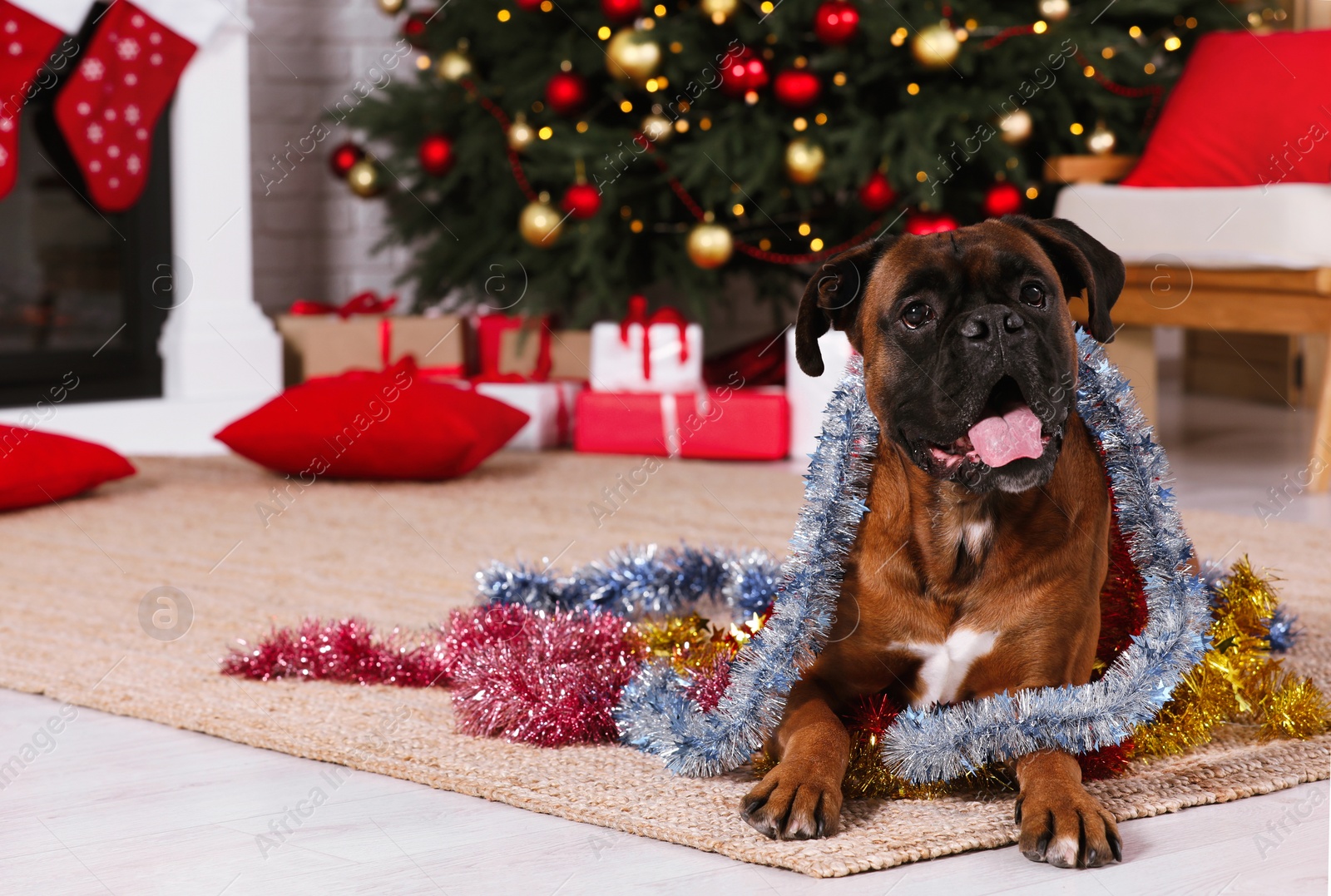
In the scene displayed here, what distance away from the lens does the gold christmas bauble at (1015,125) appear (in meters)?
3.85

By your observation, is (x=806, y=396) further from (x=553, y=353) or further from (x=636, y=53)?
(x=636, y=53)

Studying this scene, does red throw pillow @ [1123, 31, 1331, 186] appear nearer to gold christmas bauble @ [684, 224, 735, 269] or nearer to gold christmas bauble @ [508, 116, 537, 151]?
gold christmas bauble @ [684, 224, 735, 269]

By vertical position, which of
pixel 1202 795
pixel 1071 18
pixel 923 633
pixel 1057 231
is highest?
pixel 1071 18

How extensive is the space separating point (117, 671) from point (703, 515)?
1.44m

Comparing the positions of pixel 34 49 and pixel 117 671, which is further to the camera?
pixel 34 49

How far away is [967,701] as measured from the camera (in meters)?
1.51

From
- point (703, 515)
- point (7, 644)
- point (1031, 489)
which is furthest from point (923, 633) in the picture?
point (703, 515)

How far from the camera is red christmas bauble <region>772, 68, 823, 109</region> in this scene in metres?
3.86

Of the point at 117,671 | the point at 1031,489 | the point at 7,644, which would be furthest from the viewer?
the point at 7,644

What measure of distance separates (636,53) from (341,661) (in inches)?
89.8

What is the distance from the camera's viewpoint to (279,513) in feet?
10.7

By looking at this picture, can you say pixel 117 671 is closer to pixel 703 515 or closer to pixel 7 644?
pixel 7 644

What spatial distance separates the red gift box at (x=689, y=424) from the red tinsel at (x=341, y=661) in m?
2.04

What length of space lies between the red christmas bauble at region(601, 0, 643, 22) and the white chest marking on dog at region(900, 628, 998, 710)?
9.12ft
